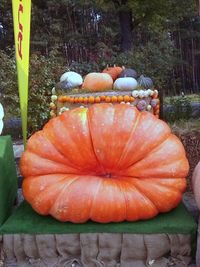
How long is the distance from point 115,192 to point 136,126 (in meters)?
0.43

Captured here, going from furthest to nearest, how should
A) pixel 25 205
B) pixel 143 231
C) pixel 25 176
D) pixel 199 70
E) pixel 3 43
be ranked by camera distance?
1. pixel 3 43
2. pixel 199 70
3. pixel 25 205
4. pixel 25 176
5. pixel 143 231

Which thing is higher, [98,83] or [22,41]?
[22,41]

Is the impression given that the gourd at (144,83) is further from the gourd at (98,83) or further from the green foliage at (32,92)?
the green foliage at (32,92)

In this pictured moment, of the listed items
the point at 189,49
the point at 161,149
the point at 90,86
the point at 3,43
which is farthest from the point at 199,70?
the point at 161,149

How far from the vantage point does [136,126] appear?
2.72 meters

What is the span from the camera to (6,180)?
119 inches

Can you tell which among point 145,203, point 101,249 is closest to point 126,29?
point 145,203

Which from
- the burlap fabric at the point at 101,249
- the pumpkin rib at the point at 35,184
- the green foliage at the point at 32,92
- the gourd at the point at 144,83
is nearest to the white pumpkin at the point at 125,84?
the gourd at the point at 144,83

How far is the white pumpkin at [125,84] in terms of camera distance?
3592mm

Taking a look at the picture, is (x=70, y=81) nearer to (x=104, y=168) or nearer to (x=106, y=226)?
(x=104, y=168)

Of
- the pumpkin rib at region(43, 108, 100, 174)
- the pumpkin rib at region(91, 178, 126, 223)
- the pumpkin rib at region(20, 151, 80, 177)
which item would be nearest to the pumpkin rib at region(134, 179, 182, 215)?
Result: the pumpkin rib at region(91, 178, 126, 223)

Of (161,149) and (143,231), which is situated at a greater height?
(161,149)

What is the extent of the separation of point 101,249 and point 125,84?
1470 mm

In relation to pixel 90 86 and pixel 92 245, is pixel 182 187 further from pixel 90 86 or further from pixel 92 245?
pixel 90 86
